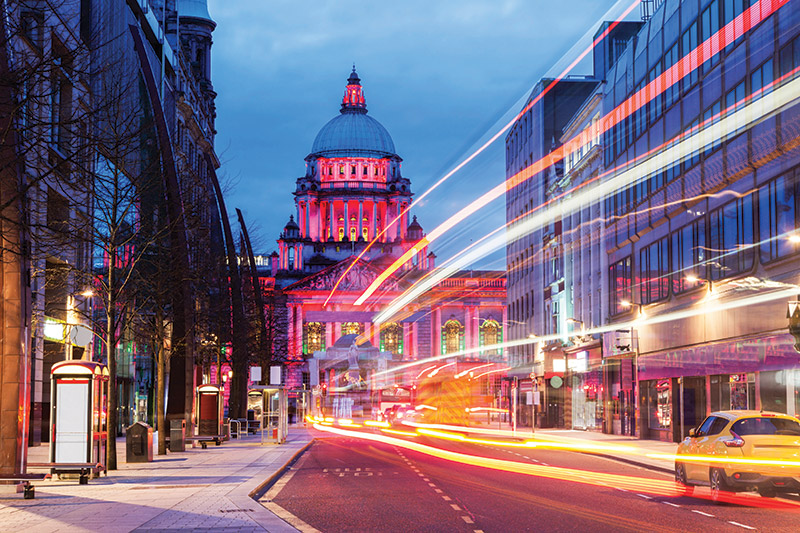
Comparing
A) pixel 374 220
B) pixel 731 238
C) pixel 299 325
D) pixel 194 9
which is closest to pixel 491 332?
pixel 299 325

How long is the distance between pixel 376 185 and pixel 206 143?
102 m

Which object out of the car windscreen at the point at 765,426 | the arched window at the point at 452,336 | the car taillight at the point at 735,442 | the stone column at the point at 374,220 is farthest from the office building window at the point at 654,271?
the stone column at the point at 374,220

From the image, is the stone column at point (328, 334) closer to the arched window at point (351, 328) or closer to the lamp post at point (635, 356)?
the arched window at point (351, 328)

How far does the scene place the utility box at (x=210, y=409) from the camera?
4334 centimetres

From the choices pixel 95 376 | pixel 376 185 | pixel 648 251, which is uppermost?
pixel 376 185

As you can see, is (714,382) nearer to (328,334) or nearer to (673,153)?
(673,153)

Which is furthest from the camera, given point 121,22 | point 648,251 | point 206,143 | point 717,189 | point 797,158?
point 206,143

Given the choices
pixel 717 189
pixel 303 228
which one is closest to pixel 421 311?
pixel 303 228

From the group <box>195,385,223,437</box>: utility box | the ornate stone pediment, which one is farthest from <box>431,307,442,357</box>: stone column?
<box>195,385,223,437</box>: utility box

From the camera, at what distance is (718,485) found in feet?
63.6

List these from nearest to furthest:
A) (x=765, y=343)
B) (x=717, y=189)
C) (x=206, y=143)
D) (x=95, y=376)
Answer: (x=95, y=376) < (x=765, y=343) < (x=717, y=189) < (x=206, y=143)

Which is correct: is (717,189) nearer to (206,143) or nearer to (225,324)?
(225,324)

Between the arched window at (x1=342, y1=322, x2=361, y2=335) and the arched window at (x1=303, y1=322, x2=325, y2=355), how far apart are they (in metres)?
3.12

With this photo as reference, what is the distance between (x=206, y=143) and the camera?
83.2m
